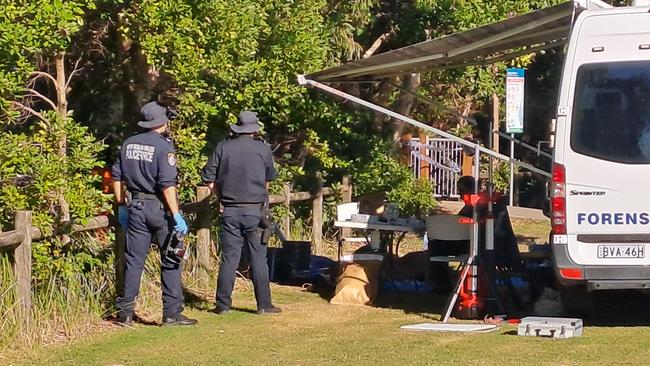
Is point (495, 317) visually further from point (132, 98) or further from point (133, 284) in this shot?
point (132, 98)

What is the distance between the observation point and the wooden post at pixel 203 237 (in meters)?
12.3

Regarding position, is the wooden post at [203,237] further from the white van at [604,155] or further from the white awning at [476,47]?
the white van at [604,155]

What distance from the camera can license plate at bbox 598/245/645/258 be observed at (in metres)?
9.68

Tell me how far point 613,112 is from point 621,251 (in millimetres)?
1094

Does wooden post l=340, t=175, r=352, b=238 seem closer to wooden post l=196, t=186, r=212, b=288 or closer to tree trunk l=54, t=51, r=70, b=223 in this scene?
wooden post l=196, t=186, r=212, b=288

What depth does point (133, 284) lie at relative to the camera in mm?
10273

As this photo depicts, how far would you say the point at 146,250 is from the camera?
34.0 ft

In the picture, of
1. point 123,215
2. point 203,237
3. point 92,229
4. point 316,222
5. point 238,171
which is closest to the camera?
point 123,215

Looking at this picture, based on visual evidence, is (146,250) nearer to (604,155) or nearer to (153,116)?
(153,116)

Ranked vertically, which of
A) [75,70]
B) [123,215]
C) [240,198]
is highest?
[75,70]

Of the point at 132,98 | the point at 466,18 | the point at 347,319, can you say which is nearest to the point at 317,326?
the point at 347,319

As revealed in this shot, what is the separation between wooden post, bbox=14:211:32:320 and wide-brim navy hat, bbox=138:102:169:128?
1.38 meters

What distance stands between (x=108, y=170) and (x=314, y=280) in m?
2.70

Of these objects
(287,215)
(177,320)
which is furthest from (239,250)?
(287,215)
